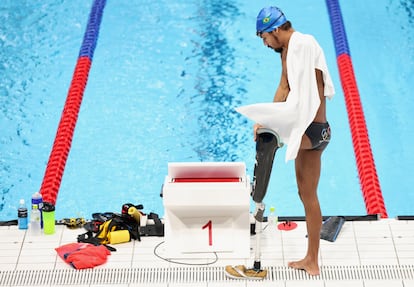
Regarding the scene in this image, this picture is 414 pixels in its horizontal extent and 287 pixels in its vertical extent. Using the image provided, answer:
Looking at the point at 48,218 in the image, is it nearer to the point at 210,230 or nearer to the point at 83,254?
the point at 83,254

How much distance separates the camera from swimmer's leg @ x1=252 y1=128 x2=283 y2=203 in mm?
4820

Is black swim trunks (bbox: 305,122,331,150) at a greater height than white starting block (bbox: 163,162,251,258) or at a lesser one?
greater

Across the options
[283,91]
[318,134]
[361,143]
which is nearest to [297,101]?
[283,91]

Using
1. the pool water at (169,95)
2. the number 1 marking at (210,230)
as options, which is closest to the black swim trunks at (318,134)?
the number 1 marking at (210,230)

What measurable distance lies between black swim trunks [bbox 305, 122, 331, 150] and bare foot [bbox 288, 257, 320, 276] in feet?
2.26

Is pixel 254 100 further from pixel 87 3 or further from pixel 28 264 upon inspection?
pixel 28 264

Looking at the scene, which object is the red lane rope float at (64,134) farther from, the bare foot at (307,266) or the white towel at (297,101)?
the white towel at (297,101)

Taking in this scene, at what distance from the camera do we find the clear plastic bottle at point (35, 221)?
561 cm

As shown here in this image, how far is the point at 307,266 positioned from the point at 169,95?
345 cm

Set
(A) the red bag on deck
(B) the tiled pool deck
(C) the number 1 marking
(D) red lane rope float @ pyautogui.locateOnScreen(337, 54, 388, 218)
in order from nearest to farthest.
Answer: (B) the tiled pool deck
(A) the red bag on deck
(C) the number 1 marking
(D) red lane rope float @ pyautogui.locateOnScreen(337, 54, 388, 218)

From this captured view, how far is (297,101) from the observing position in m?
4.73

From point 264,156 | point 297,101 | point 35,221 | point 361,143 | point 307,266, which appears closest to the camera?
point 297,101

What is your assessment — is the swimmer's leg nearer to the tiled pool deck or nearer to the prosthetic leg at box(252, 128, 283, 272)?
the prosthetic leg at box(252, 128, 283, 272)

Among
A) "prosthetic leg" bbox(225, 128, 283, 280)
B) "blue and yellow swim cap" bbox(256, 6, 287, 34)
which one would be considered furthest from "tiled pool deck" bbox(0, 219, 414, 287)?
"blue and yellow swim cap" bbox(256, 6, 287, 34)
